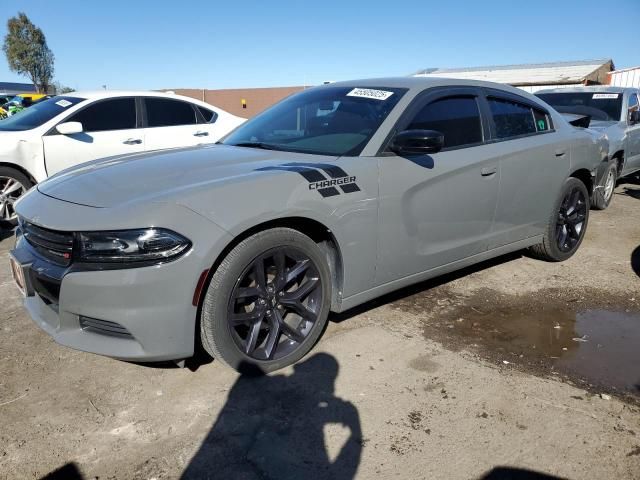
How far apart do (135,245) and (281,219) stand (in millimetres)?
755

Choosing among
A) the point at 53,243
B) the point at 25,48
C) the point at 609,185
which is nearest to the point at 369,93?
the point at 53,243

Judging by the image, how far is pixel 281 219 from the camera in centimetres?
270

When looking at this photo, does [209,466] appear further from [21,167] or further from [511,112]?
[21,167]

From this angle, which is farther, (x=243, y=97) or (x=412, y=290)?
(x=243, y=97)

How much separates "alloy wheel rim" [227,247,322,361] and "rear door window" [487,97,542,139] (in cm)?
202

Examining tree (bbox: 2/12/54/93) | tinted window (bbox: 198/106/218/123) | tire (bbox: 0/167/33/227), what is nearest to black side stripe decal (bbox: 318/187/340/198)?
tire (bbox: 0/167/33/227)

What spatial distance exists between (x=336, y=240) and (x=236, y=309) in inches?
26.4

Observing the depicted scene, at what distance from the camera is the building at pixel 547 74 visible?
2303 cm

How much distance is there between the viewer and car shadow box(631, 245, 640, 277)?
15.4ft

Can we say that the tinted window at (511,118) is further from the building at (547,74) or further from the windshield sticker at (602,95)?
the building at (547,74)

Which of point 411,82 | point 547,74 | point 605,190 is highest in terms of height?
point 547,74

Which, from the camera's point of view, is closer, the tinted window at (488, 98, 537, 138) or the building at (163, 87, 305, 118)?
the tinted window at (488, 98, 537, 138)

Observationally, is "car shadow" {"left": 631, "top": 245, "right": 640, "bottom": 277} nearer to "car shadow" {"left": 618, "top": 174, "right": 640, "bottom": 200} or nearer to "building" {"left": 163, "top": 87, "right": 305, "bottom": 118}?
"car shadow" {"left": 618, "top": 174, "right": 640, "bottom": 200}

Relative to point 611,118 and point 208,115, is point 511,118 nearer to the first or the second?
point 208,115
